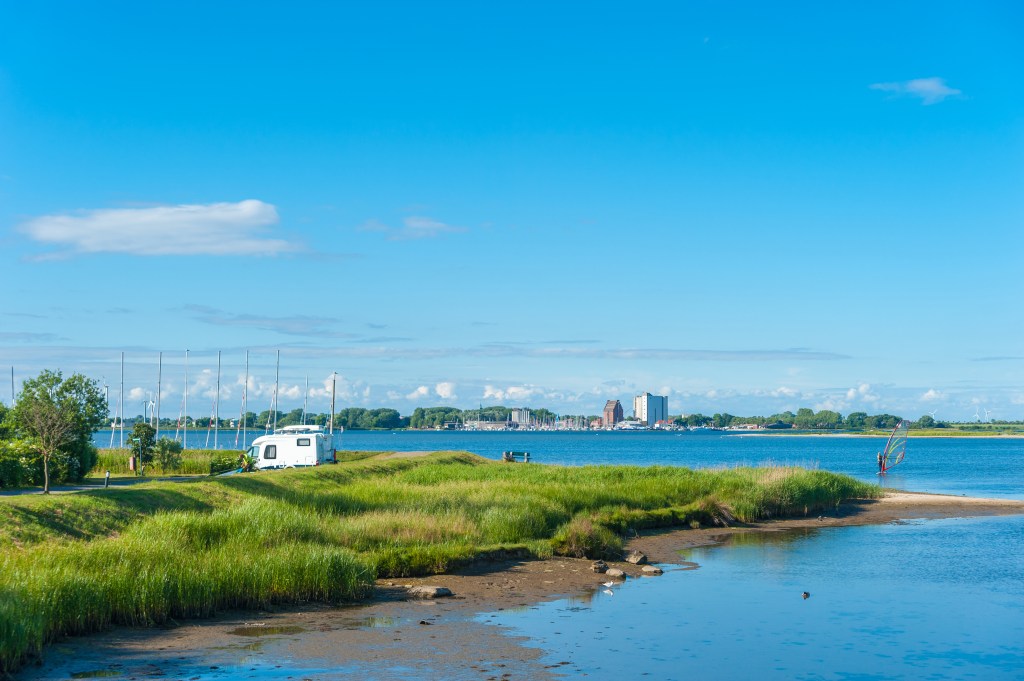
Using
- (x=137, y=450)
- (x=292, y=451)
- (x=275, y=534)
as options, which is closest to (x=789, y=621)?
(x=275, y=534)

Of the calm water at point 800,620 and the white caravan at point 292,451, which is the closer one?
the calm water at point 800,620

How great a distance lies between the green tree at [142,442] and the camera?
153 feet

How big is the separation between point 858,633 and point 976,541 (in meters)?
17.8

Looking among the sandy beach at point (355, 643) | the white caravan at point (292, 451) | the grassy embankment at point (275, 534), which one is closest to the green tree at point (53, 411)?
the grassy embankment at point (275, 534)

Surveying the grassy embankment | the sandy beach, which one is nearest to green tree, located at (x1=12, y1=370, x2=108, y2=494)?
the grassy embankment

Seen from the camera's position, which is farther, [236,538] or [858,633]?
[236,538]

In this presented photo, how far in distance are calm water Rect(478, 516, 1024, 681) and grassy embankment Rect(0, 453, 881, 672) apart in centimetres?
409

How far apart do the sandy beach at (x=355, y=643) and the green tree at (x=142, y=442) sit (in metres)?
27.0

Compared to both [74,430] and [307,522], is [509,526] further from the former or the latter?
[74,430]

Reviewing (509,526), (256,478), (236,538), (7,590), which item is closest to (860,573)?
(509,526)

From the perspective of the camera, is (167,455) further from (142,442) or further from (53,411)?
(53,411)

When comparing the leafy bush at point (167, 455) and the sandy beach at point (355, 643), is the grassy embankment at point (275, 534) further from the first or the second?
the leafy bush at point (167, 455)

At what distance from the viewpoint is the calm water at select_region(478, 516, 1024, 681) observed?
17516 millimetres

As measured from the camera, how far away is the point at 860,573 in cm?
2769
